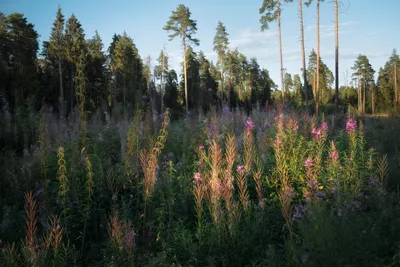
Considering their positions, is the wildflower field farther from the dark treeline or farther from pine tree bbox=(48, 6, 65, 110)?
pine tree bbox=(48, 6, 65, 110)

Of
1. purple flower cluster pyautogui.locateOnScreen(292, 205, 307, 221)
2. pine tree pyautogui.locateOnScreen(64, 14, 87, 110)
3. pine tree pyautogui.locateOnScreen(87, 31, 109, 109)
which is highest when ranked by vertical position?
pine tree pyautogui.locateOnScreen(64, 14, 87, 110)

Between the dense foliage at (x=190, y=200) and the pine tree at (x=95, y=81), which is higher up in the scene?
the pine tree at (x=95, y=81)

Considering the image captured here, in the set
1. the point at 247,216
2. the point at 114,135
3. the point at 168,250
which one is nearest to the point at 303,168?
the point at 247,216

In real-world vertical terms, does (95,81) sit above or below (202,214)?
above

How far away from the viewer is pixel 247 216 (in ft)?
11.3

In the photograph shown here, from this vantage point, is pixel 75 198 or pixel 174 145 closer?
pixel 75 198

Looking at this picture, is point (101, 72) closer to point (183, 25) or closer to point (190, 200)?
point (183, 25)

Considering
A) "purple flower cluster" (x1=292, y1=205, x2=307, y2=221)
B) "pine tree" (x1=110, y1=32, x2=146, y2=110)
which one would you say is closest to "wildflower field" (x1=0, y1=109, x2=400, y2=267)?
"purple flower cluster" (x1=292, y1=205, x2=307, y2=221)

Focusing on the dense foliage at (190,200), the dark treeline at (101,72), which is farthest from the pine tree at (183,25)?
the dense foliage at (190,200)

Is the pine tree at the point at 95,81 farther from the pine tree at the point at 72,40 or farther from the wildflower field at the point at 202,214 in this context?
the wildflower field at the point at 202,214

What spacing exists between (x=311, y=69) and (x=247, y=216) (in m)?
72.9

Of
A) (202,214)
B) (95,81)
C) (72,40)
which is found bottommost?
(202,214)

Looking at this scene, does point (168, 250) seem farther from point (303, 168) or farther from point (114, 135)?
point (114, 135)

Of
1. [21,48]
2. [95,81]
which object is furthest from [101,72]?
[21,48]
